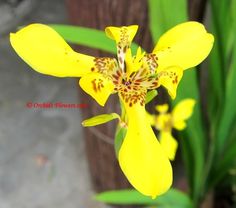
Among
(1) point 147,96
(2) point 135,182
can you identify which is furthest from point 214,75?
(2) point 135,182

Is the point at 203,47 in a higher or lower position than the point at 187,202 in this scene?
higher

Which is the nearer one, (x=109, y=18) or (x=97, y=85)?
(x=97, y=85)

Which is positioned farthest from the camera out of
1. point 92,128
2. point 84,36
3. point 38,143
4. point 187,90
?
point 38,143

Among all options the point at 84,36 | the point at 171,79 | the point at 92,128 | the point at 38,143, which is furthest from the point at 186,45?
the point at 38,143

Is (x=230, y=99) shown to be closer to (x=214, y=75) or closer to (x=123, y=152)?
(x=214, y=75)

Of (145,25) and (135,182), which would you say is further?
(145,25)

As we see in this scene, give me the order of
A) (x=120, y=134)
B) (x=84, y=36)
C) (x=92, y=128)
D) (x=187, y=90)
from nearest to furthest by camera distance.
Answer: (x=120, y=134), (x=84, y=36), (x=187, y=90), (x=92, y=128)

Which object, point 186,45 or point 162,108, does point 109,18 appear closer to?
point 162,108

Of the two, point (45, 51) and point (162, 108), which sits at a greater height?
point (45, 51)
